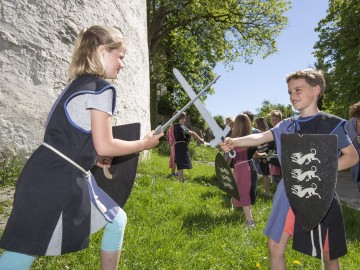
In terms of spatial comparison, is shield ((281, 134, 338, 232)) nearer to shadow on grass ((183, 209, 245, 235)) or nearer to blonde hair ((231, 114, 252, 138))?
shadow on grass ((183, 209, 245, 235))

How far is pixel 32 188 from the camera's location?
170cm

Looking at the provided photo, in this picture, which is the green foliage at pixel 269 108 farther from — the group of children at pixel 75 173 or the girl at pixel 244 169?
the group of children at pixel 75 173

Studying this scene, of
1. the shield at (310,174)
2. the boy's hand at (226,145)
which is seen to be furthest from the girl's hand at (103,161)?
the shield at (310,174)

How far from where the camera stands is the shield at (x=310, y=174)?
2.14m

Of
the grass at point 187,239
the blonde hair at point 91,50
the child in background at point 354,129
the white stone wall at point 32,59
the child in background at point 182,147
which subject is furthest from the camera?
the child in background at point 182,147

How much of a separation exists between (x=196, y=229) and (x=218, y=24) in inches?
616

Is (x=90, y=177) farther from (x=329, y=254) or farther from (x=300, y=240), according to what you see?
(x=329, y=254)

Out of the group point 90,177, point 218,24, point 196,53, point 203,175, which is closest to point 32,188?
point 90,177

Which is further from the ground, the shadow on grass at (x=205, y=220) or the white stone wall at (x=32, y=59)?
the white stone wall at (x=32, y=59)

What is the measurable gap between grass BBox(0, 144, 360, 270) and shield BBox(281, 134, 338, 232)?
45.7 inches

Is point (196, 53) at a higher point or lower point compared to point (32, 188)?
higher

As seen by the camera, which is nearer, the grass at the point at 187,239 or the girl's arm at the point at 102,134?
the girl's arm at the point at 102,134

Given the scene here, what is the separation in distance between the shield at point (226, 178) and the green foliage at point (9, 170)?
260cm

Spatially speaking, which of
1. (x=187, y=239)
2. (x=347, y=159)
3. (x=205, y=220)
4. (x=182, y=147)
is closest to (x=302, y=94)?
(x=347, y=159)
